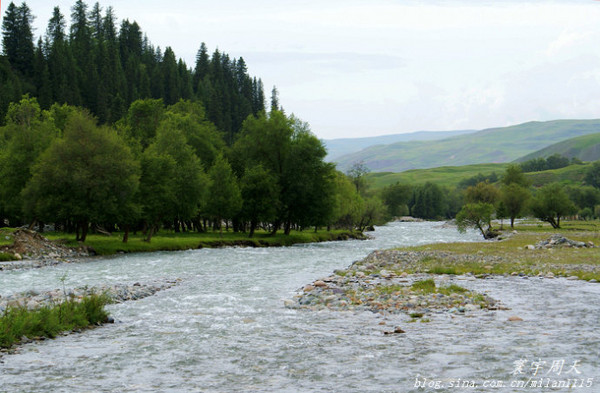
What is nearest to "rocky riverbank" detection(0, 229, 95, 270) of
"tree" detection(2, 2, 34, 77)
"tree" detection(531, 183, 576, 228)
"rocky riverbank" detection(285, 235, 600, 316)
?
"rocky riverbank" detection(285, 235, 600, 316)

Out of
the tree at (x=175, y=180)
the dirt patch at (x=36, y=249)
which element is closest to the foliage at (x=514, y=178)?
the tree at (x=175, y=180)

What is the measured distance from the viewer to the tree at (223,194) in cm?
7475

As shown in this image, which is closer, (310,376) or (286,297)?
(310,376)

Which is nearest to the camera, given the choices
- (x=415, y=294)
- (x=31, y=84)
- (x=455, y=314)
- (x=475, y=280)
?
(x=455, y=314)

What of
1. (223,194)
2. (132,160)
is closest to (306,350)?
(132,160)

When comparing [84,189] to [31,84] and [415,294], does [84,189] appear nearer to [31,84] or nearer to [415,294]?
[415,294]

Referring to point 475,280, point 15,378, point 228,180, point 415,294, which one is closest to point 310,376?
point 15,378

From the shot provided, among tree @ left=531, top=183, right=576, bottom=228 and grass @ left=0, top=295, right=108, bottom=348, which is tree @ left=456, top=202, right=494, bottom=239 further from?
grass @ left=0, top=295, right=108, bottom=348

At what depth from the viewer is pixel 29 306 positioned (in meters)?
21.4

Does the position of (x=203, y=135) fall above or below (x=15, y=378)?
above

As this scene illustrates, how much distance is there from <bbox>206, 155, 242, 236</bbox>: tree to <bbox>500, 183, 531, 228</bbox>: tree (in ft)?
222

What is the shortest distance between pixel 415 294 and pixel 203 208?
5440 cm

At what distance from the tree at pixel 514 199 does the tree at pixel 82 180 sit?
282ft

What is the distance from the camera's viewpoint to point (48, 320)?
18094mm
